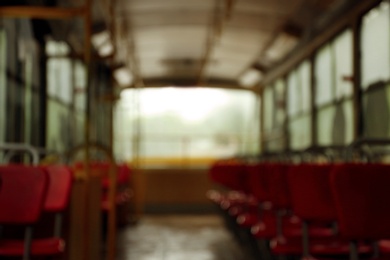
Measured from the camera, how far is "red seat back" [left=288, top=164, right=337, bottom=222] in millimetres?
3268

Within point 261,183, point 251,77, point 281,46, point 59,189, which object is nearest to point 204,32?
point 281,46

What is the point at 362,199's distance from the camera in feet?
8.66

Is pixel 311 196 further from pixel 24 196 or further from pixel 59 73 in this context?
pixel 59 73

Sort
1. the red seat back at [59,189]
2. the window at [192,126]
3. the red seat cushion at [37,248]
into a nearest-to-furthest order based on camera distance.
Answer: the red seat cushion at [37,248], the red seat back at [59,189], the window at [192,126]

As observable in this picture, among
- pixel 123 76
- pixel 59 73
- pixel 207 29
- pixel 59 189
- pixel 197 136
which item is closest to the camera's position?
pixel 59 189

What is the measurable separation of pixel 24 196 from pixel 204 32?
8.41 meters

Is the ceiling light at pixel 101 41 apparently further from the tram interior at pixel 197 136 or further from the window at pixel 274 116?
the window at pixel 274 116

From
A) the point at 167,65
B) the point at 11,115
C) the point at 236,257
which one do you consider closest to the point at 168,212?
the point at 167,65

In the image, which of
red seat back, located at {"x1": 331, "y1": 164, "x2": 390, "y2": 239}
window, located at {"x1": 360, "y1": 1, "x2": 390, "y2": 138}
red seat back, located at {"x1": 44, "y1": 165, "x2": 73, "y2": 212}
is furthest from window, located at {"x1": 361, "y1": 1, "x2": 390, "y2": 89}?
red seat back, located at {"x1": 331, "y1": 164, "x2": 390, "y2": 239}

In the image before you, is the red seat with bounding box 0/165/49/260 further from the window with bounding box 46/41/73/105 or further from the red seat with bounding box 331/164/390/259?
the window with bounding box 46/41/73/105

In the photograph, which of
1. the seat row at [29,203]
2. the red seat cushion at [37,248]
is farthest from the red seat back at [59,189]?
the red seat cushion at [37,248]

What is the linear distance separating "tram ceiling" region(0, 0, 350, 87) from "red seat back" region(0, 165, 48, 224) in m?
4.05

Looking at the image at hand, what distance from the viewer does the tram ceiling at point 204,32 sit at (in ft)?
29.7

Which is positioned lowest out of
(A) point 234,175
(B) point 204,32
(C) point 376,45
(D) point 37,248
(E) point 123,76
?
(D) point 37,248
